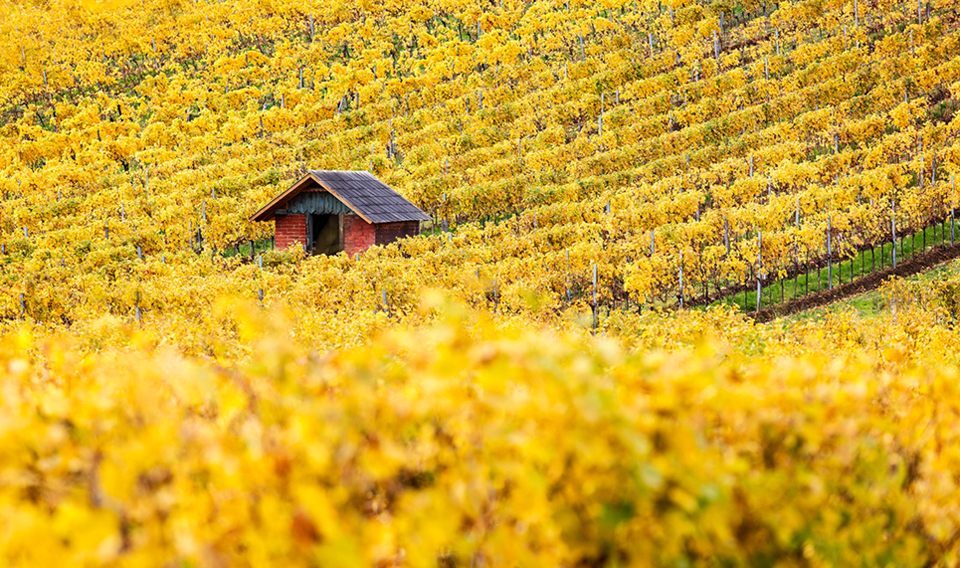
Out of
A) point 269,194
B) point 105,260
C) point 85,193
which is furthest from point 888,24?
point 85,193

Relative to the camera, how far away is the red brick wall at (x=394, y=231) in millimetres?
27750

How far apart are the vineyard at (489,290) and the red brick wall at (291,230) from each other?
1.84 m

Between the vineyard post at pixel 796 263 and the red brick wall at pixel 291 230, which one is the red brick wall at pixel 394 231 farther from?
the vineyard post at pixel 796 263

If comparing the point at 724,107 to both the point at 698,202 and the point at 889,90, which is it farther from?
the point at 698,202

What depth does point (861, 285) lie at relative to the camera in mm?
23344

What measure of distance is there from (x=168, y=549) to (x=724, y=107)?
4003 cm

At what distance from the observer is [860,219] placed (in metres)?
24.5

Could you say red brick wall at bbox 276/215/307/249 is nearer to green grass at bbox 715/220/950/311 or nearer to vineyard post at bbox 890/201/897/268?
green grass at bbox 715/220/950/311

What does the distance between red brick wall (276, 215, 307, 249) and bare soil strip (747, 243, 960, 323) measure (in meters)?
17.0

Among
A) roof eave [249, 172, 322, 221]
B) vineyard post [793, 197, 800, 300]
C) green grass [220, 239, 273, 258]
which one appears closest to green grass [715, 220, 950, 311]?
vineyard post [793, 197, 800, 300]

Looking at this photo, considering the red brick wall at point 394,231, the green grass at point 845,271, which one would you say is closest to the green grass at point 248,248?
the red brick wall at point 394,231

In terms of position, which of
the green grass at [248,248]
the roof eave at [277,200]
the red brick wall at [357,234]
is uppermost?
the roof eave at [277,200]

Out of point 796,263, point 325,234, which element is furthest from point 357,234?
point 796,263

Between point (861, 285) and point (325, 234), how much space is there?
20265 mm
